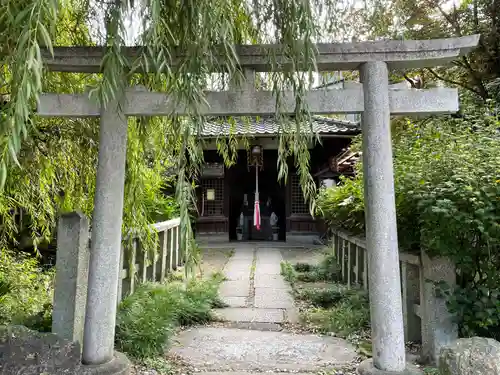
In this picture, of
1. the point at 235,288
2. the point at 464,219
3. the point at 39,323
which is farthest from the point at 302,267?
the point at 39,323

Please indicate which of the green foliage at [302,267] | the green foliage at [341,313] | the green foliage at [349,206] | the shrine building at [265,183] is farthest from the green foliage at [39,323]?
the shrine building at [265,183]

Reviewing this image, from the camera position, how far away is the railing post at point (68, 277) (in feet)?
9.66

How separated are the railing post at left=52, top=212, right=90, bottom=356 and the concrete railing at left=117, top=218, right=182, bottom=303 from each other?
0.82 meters

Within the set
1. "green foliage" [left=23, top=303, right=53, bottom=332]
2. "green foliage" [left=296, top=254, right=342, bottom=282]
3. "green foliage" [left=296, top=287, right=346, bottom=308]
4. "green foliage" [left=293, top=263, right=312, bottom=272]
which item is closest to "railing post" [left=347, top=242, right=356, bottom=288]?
"green foliage" [left=296, top=287, right=346, bottom=308]

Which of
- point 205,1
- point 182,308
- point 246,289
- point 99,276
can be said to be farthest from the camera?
point 246,289

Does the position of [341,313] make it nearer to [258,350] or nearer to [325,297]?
[325,297]

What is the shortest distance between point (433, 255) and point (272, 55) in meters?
2.03

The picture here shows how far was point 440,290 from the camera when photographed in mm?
2871

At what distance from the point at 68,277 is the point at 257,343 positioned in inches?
74.8

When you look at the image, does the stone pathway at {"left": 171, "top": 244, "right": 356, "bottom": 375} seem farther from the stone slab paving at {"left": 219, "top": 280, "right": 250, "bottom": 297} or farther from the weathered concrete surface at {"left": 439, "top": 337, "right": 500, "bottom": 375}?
the weathered concrete surface at {"left": 439, "top": 337, "right": 500, "bottom": 375}

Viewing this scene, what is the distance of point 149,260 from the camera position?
5.10 meters

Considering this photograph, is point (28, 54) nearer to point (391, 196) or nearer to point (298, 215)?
point (391, 196)

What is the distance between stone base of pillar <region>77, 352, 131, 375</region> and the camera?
2.54m

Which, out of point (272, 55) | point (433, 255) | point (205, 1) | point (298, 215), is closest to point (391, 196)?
point (433, 255)
